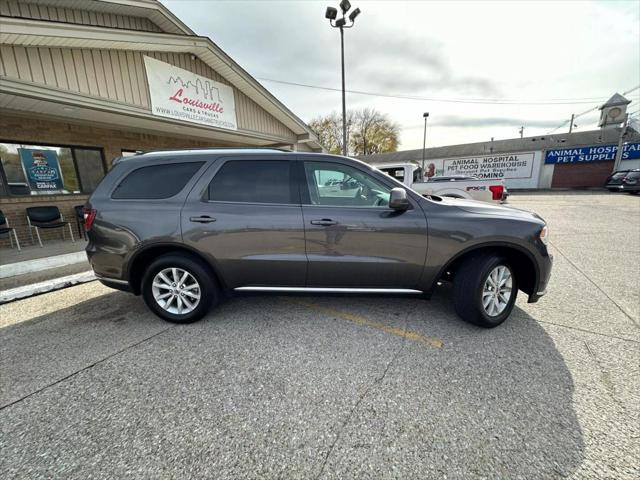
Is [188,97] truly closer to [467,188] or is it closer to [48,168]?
[48,168]

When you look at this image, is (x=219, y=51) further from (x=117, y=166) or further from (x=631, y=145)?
(x=631, y=145)

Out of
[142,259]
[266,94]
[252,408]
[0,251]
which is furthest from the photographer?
[266,94]

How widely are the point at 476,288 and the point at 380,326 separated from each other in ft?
3.40

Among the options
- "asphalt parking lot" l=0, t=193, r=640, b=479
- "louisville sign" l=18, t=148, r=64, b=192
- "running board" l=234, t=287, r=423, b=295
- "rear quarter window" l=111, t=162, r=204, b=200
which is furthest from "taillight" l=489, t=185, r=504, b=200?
"louisville sign" l=18, t=148, r=64, b=192

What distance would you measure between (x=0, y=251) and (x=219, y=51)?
7.01 metres

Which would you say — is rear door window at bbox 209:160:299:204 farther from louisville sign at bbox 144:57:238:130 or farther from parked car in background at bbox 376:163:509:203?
parked car in background at bbox 376:163:509:203

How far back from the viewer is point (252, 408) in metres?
2.01

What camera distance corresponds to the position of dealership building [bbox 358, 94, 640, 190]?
2403 centimetres

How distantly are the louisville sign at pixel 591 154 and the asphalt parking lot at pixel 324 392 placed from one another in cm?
2920

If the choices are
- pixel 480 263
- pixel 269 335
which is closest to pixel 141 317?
pixel 269 335

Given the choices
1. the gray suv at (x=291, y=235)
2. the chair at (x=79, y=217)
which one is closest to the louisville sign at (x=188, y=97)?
the chair at (x=79, y=217)

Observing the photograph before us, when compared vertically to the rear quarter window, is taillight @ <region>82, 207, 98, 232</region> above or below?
below

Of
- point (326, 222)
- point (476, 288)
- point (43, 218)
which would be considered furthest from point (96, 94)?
point (476, 288)

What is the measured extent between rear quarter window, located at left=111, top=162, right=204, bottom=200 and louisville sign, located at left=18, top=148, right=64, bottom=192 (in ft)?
20.3
